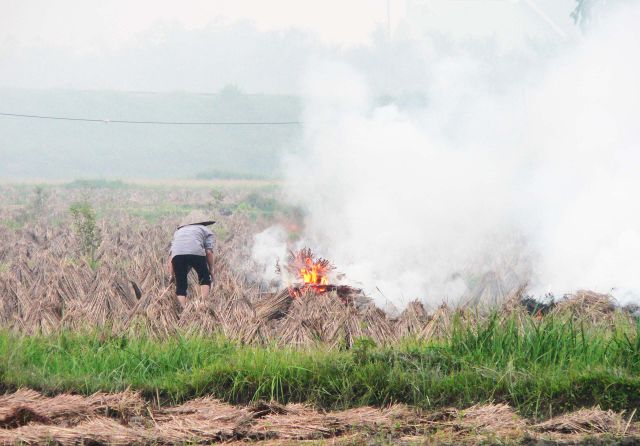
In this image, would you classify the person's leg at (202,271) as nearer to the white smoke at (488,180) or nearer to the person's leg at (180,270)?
the person's leg at (180,270)

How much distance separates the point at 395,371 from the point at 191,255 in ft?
17.4

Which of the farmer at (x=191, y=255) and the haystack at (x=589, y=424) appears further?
the farmer at (x=191, y=255)

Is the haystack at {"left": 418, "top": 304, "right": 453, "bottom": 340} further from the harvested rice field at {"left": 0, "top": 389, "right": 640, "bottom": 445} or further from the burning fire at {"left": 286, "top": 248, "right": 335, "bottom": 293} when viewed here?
the burning fire at {"left": 286, "top": 248, "right": 335, "bottom": 293}

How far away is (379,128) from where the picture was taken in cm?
1762

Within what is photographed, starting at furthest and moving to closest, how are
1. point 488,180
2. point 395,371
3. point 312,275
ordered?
point 488,180
point 312,275
point 395,371

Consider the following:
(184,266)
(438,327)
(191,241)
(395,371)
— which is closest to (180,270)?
(184,266)

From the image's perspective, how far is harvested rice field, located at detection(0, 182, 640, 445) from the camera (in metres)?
6.26

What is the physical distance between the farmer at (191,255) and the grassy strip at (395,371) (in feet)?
12.2

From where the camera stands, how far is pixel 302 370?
720 cm

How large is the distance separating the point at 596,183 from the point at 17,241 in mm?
11935

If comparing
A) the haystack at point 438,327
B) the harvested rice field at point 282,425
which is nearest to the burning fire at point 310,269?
the haystack at point 438,327

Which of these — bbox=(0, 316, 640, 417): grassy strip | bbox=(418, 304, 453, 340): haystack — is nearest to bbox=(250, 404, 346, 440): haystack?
bbox=(0, 316, 640, 417): grassy strip

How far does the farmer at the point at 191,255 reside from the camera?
1188cm

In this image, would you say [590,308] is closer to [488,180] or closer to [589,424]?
[589,424]
